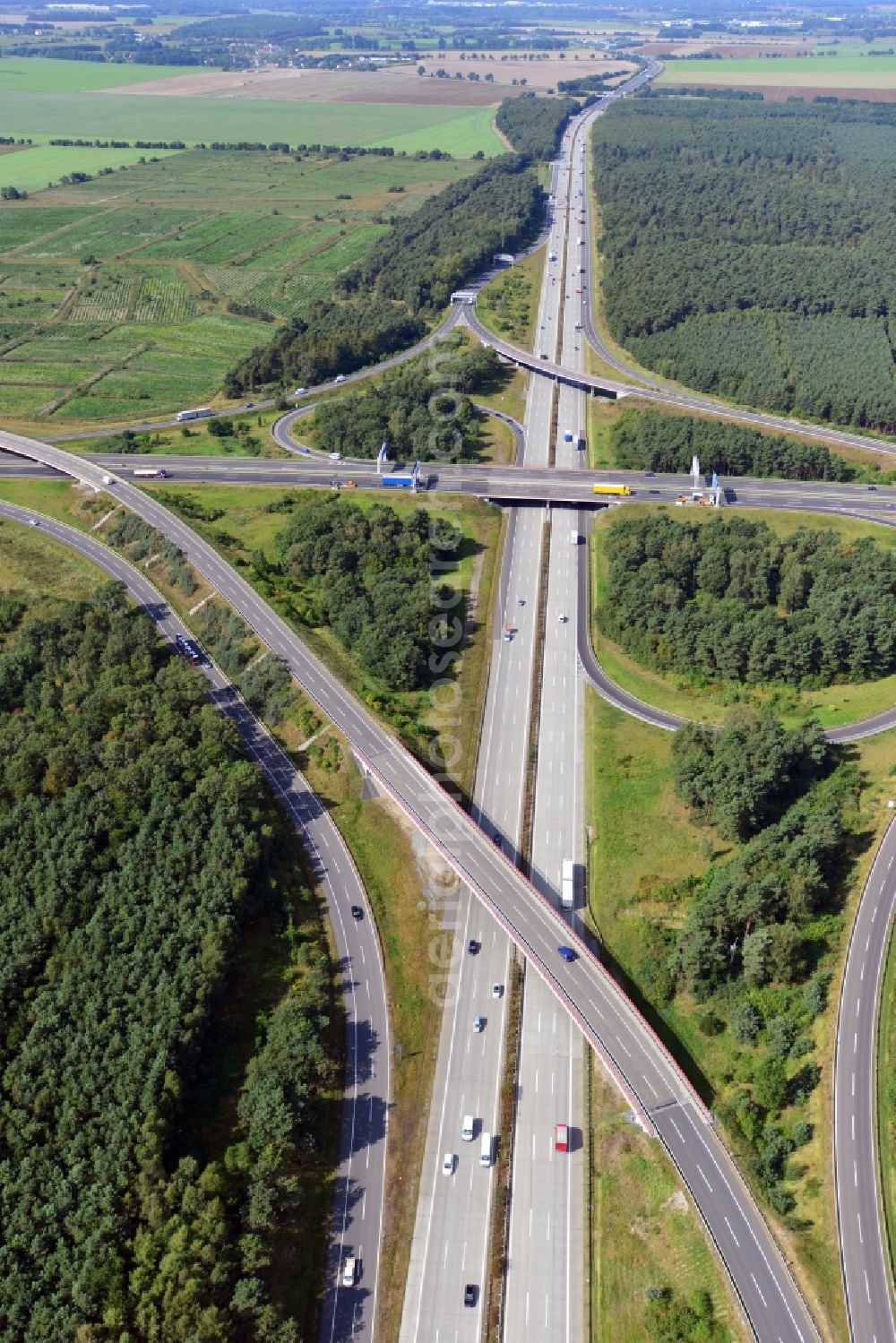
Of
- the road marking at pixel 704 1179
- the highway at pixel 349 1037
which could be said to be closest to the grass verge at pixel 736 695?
the highway at pixel 349 1037

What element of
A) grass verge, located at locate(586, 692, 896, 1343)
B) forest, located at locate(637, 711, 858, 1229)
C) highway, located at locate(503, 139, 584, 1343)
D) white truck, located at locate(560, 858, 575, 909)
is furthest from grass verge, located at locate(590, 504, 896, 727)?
white truck, located at locate(560, 858, 575, 909)

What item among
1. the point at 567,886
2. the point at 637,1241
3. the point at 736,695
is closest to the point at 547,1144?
the point at 637,1241

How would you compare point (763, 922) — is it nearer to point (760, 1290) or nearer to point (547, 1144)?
point (547, 1144)

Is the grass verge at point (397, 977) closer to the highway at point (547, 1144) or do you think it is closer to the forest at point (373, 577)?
the highway at point (547, 1144)

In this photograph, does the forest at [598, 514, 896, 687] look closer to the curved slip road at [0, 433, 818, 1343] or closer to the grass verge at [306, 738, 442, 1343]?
the curved slip road at [0, 433, 818, 1343]

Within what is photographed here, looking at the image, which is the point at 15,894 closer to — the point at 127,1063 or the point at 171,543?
the point at 127,1063
